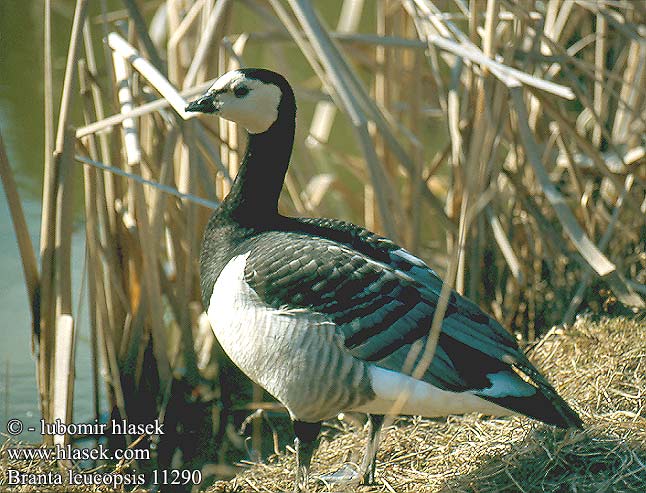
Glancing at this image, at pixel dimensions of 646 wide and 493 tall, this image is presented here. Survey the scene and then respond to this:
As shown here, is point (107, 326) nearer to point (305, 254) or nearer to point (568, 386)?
point (305, 254)

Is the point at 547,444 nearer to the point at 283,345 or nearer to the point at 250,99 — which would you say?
the point at 283,345

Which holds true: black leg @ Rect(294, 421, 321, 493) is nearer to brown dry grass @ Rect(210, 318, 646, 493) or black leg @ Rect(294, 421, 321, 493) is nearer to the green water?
brown dry grass @ Rect(210, 318, 646, 493)

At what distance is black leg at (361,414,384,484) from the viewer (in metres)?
3.41

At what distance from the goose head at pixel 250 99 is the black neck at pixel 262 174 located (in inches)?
0.7

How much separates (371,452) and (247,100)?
4.29ft

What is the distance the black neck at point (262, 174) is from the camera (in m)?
3.48

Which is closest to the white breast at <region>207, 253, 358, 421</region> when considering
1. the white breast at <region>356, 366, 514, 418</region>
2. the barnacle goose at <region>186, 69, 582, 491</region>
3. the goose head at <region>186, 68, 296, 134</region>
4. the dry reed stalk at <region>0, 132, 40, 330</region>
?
the barnacle goose at <region>186, 69, 582, 491</region>

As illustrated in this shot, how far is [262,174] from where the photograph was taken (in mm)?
3514

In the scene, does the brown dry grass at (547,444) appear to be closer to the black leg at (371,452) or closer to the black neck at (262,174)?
the black leg at (371,452)

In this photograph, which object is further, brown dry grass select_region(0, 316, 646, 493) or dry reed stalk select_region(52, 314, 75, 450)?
dry reed stalk select_region(52, 314, 75, 450)

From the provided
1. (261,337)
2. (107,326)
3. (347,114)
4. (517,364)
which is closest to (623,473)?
(517,364)

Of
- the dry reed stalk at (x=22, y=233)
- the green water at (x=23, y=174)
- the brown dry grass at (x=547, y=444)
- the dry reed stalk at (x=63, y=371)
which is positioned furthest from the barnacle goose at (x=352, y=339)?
the green water at (x=23, y=174)

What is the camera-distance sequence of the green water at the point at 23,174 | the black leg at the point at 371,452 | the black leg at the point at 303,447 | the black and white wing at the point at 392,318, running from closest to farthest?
the black and white wing at the point at 392,318
the black leg at the point at 303,447
the black leg at the point at 371,452
the green water at the point at 23,174

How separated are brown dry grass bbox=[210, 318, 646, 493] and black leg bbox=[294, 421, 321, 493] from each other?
0.13m
